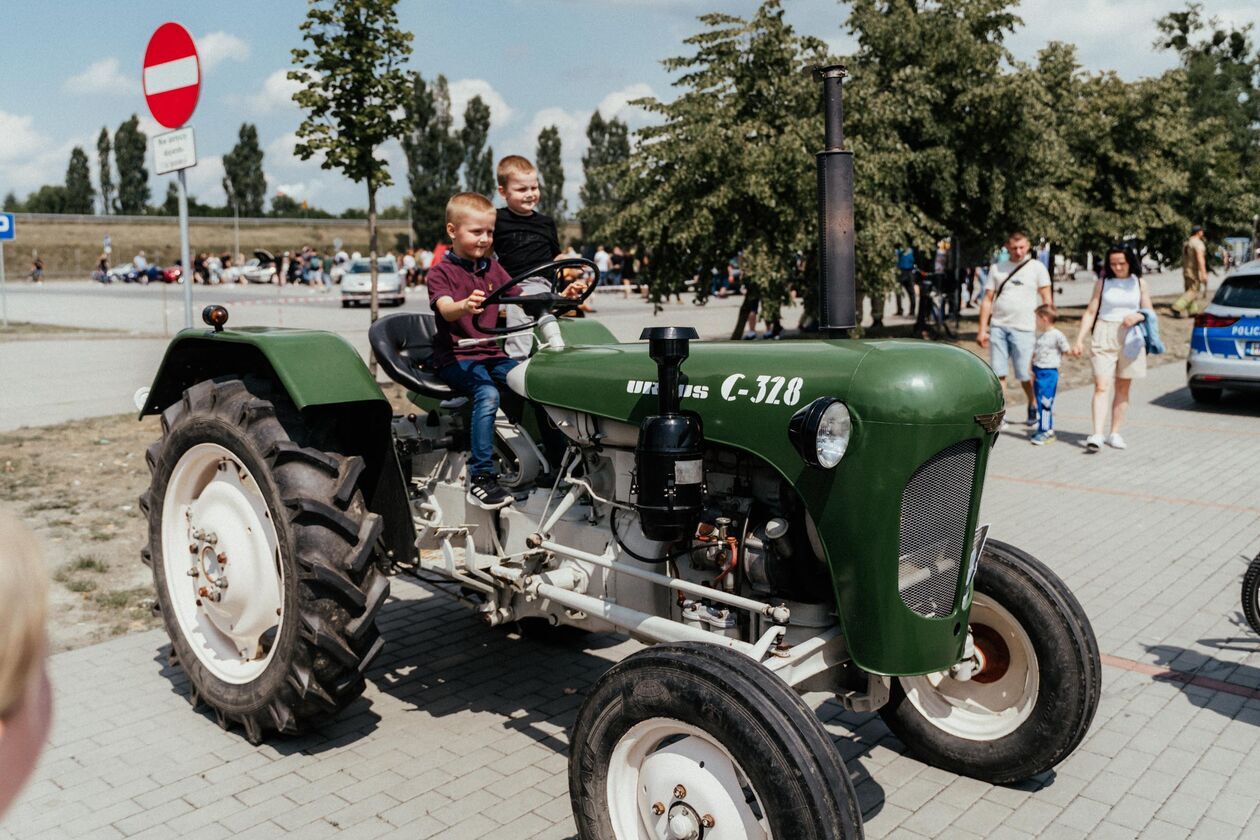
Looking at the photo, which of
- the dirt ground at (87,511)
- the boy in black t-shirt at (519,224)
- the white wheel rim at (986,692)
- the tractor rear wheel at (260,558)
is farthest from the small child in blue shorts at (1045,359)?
the tractor rear wheel at (260,558)

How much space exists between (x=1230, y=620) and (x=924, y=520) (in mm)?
3158

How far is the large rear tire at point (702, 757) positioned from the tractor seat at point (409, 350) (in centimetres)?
180

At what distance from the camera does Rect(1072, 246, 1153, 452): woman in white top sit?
356 inches

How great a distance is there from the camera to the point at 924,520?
2932mm

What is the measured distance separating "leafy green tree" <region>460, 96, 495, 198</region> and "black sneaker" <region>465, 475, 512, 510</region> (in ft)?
195

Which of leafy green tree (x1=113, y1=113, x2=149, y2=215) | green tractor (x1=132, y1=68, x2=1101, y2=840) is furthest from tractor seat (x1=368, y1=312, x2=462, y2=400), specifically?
leafy green tree (x1=113, y1=113, x2=149, y2=215)

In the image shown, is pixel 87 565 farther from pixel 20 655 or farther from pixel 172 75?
pixel 20 655

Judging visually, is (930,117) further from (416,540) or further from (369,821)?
(369,821)

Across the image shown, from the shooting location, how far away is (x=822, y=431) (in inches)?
108

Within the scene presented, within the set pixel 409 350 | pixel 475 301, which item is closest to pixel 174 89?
pixel 409 350

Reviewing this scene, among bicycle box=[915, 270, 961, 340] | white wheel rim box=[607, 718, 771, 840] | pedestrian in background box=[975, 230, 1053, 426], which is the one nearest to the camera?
white wheel rim box=[607, 718, 771, 840]

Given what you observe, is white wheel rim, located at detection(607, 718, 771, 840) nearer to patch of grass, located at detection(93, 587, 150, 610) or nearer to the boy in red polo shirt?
the boy in red polo shirt

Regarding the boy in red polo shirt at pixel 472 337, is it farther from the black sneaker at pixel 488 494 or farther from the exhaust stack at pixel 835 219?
the exhaust stack at pixel 835 219

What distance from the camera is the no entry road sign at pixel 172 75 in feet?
18.6
